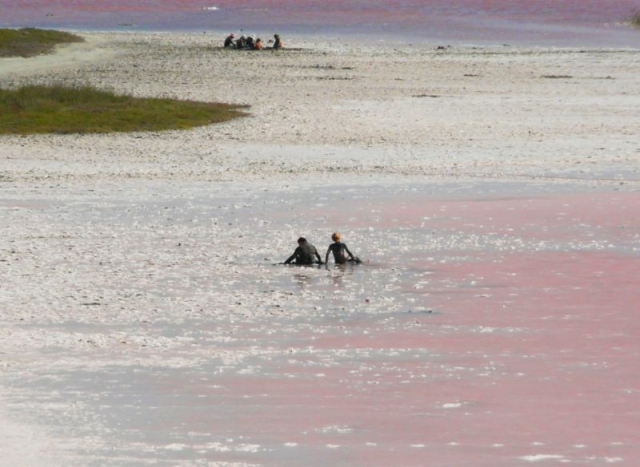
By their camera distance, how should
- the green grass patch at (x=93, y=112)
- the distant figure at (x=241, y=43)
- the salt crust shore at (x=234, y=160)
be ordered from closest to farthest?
the salt crust shore at (x=234, y=160) → the green grass patch at (x=93, y=112) → the distant figure at (x=241, y=43)

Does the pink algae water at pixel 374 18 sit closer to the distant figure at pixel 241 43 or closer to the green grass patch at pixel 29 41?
the distant figure at pixel 241 43

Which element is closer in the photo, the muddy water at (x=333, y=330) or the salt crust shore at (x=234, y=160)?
the muddy water at (x=333, y=330)

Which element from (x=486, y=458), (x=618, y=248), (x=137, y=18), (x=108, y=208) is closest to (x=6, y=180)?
(x=108, y=208)

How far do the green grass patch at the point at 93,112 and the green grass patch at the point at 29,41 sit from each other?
26815mm

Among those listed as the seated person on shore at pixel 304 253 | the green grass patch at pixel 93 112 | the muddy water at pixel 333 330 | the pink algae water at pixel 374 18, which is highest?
the pink algae water at pixel 374 18

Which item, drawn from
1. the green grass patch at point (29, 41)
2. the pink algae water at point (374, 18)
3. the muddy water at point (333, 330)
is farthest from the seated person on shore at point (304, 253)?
the pink algae water at point (374, 18)

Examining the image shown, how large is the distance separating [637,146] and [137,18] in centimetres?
9606

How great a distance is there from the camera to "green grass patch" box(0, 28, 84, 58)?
6881 cm

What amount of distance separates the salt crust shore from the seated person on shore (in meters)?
1.15

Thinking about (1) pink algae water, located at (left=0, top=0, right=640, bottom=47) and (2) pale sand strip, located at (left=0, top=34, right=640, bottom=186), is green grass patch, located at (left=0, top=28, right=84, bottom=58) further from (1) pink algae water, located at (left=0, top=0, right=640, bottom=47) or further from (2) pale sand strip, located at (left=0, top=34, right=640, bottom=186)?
(1) pink algae water, located at (left=0, top=0, right=640, bottom=47)

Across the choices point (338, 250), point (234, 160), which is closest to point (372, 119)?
point (234, 160)

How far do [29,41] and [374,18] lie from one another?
4563 centimetres

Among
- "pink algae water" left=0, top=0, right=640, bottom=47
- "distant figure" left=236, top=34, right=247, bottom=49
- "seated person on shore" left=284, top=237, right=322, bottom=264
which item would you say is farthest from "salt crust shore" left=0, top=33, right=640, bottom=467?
"pink algae water" left=0, top=0, right=640, bottom=47

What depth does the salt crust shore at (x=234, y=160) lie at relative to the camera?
17266mm
